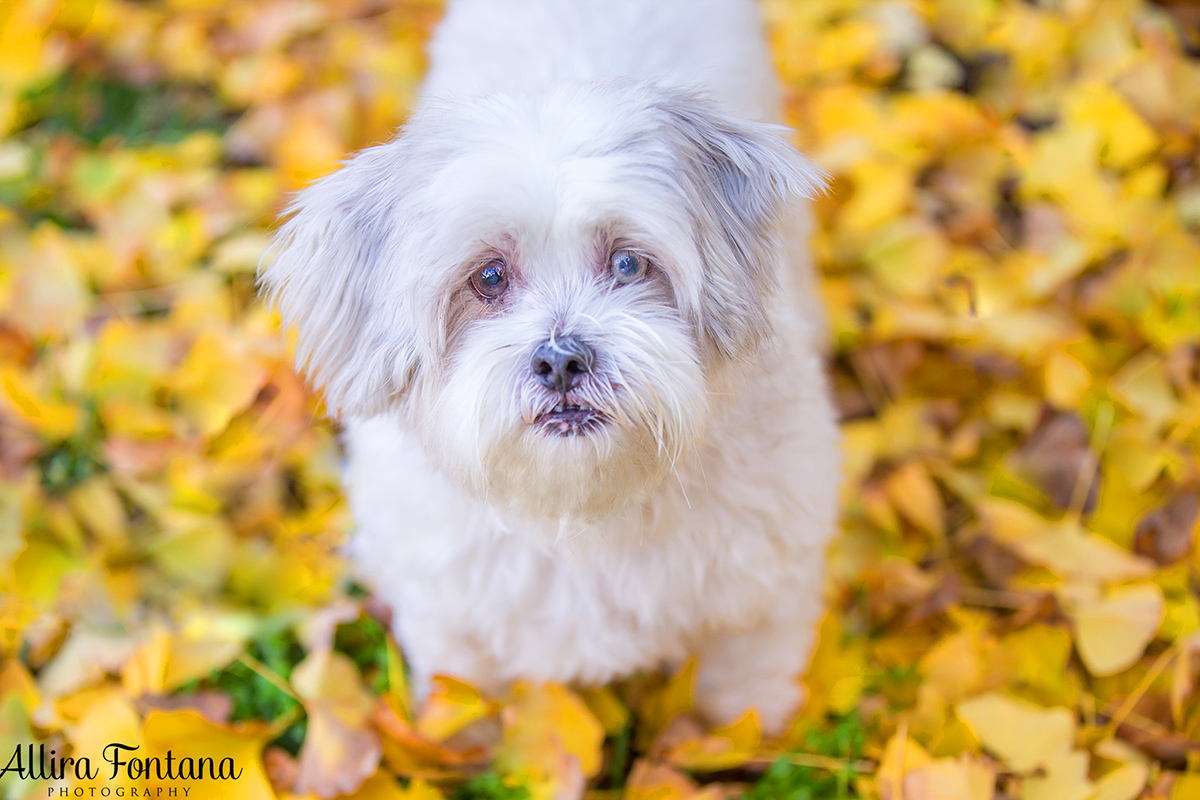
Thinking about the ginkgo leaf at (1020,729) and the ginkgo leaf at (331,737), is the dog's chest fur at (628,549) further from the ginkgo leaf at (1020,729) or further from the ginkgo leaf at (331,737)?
the ginkgo leaf at (1020,729)

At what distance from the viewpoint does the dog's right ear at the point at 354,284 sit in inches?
61.4

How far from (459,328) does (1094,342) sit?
192 cm

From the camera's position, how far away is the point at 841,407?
2.75 metres

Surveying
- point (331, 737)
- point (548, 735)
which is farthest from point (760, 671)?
point (331, 737)

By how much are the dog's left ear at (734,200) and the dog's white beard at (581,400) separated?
0.09 meters

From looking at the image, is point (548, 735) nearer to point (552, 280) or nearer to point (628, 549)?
point (628, 549)

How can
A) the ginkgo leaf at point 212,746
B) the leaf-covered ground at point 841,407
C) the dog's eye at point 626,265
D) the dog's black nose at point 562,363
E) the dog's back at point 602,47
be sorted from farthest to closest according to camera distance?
1. the dog's back at point 602,47
2. the leaf-covered ground at point 841,407
3. the ginkgo leaf at point 212,746
4. the dog's eye at point 626,265
5. the dog's black nose at point 562,363

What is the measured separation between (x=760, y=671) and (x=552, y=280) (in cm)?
103

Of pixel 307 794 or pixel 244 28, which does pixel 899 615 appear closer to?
pixel 307 794

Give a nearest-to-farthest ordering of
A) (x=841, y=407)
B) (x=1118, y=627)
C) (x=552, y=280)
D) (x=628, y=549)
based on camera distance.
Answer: (x=552, y=280)
(x=628, y=549)
(x=1118, y=627)
(x=841, y=407)

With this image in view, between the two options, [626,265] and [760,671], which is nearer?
[626,265]

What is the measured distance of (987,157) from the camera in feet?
10.2

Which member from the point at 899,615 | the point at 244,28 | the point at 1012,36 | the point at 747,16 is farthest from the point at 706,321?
the point at 244,28

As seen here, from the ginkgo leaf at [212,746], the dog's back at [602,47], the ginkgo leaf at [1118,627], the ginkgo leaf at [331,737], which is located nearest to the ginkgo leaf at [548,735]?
the ginkgo leaf at [331,737]
